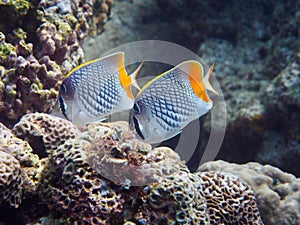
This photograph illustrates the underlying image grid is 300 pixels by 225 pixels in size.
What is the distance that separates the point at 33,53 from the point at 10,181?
1.67 meters

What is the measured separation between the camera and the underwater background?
235 cm

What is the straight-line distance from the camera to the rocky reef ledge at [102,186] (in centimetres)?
229

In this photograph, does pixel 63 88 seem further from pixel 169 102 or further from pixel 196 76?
pixel 196 76

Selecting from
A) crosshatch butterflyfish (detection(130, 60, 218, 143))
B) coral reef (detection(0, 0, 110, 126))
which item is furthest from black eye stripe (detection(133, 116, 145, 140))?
coral reef (detection(0, 0, 110, 126))

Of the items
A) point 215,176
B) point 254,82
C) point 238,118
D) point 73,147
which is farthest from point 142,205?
point 254,82

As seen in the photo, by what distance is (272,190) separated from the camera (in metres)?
3.79

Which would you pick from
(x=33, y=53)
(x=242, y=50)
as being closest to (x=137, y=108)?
(x=33, y=53)

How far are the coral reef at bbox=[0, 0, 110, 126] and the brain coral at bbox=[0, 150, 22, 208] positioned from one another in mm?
1064

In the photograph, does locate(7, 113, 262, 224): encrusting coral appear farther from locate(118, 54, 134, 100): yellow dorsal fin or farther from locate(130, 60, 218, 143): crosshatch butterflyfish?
locate(118, 54, 134, 100): yellow dorsal fin

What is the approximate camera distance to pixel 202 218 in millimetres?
2523

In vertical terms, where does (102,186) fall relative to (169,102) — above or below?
below

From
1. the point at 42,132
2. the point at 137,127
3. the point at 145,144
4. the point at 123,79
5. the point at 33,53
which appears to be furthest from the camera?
the point at 33,53

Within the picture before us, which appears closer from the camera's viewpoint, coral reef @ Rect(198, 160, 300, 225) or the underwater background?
the underwater background

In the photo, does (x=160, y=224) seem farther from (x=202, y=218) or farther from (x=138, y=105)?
(x=138, y=105)
